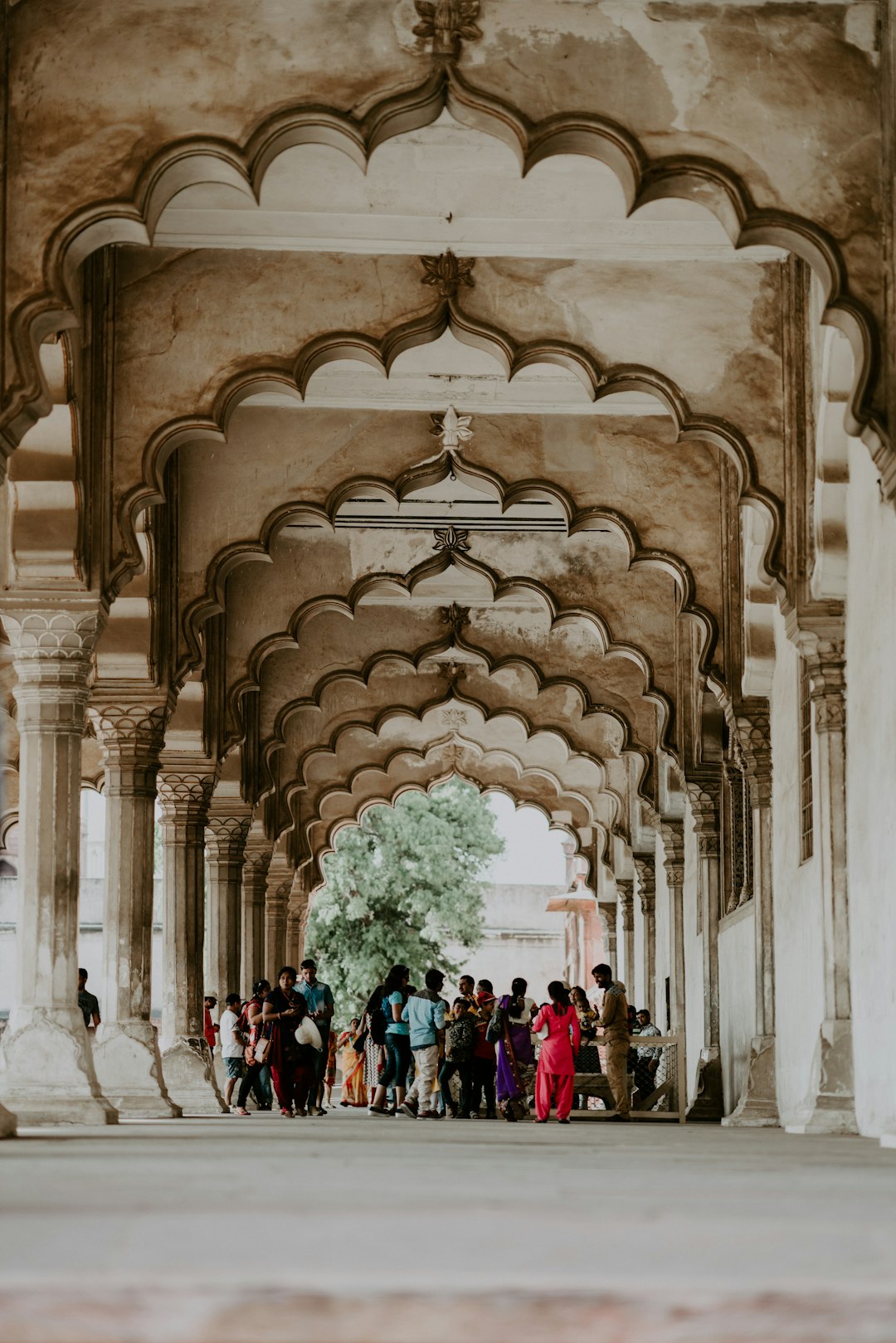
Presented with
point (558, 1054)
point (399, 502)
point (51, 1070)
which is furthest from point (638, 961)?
point (51, 1070)

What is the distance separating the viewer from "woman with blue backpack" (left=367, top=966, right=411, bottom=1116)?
55.1ft

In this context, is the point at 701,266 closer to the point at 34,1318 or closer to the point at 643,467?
the point at 643,467

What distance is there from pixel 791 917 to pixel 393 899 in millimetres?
25248

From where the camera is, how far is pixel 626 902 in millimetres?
29000

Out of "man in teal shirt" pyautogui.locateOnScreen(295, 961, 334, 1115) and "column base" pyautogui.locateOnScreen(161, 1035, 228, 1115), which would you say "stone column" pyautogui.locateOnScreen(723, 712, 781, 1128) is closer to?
"man in teal shirt" pyautogui.locateOnScreen(295, 961, 334, 1115)

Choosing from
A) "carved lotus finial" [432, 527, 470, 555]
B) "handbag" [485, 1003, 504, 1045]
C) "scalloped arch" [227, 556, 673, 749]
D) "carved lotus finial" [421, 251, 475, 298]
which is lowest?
"handbag" [485, 1003, 504, 1045]

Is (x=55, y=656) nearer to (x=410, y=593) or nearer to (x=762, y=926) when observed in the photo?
(x=762, y=926)

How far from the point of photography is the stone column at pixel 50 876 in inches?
455

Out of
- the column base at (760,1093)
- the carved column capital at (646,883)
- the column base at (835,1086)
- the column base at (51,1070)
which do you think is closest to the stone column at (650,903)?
the carved column capital at (646,883)

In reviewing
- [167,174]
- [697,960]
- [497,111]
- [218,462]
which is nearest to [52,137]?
[167,174]

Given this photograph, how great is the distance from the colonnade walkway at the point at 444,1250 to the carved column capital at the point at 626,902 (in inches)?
829

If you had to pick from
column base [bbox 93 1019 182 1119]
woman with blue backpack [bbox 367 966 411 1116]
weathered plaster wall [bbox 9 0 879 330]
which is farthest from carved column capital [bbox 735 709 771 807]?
weathered plaster wall [bbox 9 0 879 330]

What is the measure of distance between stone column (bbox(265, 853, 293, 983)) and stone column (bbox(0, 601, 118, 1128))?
1665cm

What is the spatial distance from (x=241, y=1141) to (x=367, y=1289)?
7.20 metres
